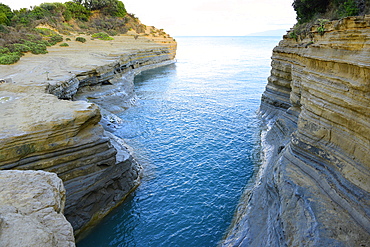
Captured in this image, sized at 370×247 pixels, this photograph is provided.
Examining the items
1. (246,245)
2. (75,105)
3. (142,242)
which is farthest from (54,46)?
(246,245)

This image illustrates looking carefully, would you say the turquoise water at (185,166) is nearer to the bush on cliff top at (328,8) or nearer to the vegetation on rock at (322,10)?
the vegetation on rock at (322,10)

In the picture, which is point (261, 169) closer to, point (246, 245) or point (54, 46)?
point (246, 245)

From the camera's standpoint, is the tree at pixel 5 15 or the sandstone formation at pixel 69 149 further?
the tree at pixel 5 15

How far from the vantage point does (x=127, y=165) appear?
13.2 metres

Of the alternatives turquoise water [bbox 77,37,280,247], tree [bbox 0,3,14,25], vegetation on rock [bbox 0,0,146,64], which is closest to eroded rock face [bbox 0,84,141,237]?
turquoise water [bbox 77,37,280,247]

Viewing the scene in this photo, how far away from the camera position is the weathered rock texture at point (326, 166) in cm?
771

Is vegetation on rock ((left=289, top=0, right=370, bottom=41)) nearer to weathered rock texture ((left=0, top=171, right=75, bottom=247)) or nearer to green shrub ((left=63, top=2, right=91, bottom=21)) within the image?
weathered rock texture ((left=0, top=171, right=75, bottom=247))

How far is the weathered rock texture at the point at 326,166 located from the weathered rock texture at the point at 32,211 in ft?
20.6

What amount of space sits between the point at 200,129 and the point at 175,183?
7516 mm

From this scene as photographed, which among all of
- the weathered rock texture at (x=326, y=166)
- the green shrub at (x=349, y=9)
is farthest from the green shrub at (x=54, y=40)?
the weathered rock texture at (x=326, y=166)

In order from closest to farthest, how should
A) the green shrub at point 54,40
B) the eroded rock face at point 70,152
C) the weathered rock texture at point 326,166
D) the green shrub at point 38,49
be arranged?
1. the weathered rock texture at point 326,166
2. the eroded rock face at point 70,152
3. the green shrub at point 38,49
4. the green shrub at point 54,40

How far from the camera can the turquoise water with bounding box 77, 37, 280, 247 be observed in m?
11.0

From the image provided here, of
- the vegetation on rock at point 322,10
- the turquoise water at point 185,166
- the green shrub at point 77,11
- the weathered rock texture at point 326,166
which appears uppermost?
the green shrub at point 77,11

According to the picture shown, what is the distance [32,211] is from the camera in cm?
495
